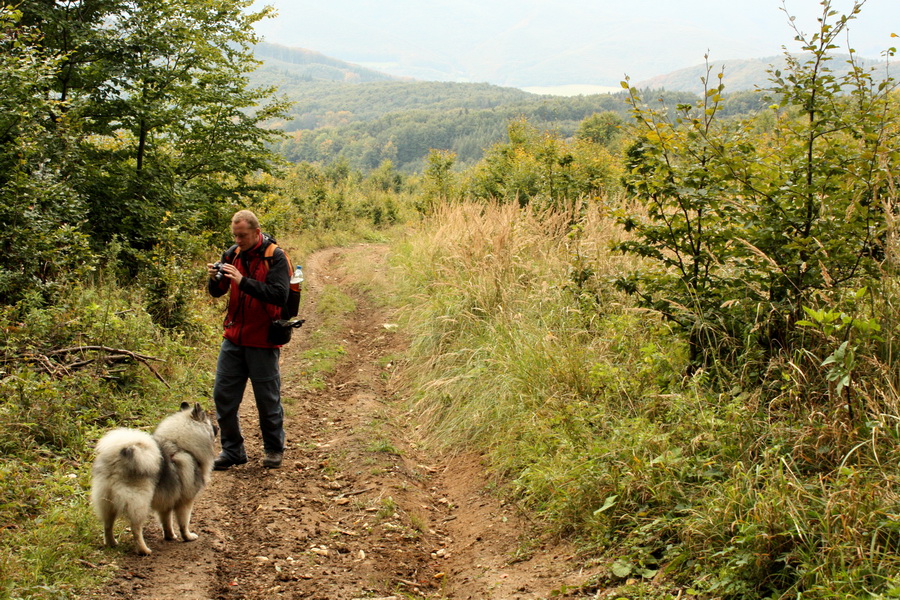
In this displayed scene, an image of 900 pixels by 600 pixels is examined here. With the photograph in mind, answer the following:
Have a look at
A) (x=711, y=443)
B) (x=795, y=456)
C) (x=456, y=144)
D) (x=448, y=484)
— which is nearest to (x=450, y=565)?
(x=448, y=484)

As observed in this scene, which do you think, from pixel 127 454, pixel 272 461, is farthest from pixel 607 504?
pixel 272 461

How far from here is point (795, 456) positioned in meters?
3.17

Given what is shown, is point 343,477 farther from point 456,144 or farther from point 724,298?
point 456,144

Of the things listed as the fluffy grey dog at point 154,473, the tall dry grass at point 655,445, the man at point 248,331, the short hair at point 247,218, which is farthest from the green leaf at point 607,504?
the short hair at point 247,218

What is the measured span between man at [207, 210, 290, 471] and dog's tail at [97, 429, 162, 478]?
64.6 inches

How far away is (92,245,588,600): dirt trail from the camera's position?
3553 millimetres

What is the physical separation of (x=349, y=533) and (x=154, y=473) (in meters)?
1.47

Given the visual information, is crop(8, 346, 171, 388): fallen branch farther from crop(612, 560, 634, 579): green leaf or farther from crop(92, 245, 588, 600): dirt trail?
crop(612, 560, 634, 579): green leaf

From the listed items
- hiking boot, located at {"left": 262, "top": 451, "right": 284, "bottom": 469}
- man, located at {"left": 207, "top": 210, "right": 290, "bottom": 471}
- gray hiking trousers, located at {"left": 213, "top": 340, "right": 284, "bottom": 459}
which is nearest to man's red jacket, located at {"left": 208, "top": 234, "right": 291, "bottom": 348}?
man, located at {"left": 207, "top": 210, "right": 290, "bottom": 471}

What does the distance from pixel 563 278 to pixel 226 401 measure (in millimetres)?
3807

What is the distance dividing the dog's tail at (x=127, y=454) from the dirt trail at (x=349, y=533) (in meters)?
0.61

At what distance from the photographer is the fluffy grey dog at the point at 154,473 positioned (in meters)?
3.39

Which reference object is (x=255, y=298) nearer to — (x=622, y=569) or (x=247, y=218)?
(x=247, y=218)

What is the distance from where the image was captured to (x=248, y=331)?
5.08 meters
